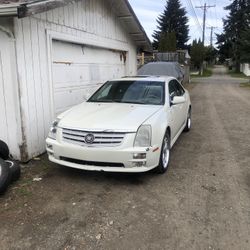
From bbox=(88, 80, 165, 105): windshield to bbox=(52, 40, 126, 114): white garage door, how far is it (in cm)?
42

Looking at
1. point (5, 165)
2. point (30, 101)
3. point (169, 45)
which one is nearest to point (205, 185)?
point (5, 165)

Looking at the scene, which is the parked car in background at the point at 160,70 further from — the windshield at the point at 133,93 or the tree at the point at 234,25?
the tree at the point at 234,25

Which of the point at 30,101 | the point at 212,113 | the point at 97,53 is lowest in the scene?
the point at 212,113

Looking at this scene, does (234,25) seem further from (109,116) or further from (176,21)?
(109,116)

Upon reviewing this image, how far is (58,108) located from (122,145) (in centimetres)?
312

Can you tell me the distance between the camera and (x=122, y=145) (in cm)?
465

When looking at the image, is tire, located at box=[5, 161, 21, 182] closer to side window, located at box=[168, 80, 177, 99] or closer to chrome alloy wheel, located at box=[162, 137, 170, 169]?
chrome alloy wheel, located at box=[162, 137, 170, 169]

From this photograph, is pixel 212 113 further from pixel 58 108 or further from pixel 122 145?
pixel 122 145

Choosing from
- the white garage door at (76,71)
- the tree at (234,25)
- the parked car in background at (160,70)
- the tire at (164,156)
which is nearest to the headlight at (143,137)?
the tire at (164,156)

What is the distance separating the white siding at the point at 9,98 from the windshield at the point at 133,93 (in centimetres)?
153

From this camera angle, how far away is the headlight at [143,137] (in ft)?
15.4

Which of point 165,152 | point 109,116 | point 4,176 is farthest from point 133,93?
point 4,176

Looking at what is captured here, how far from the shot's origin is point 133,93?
6.29 metres

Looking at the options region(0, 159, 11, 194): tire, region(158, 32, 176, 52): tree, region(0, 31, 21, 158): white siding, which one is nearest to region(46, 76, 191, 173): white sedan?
region(0, 159, 11, 194): tire
